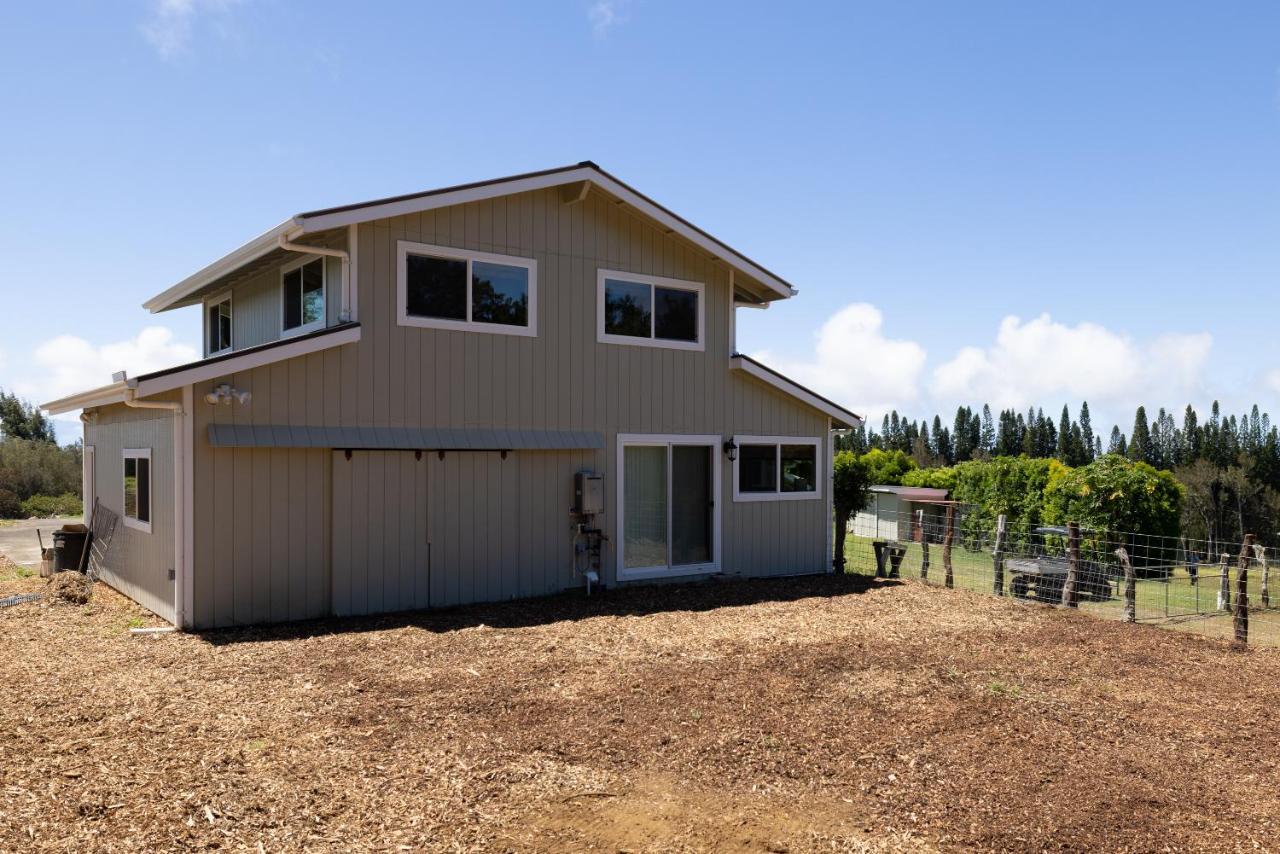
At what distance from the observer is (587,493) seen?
11.2 m

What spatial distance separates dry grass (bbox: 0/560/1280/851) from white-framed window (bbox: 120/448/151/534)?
1473 millimetres

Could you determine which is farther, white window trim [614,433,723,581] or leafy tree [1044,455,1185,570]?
leafy tree [1044,455,1185,570]

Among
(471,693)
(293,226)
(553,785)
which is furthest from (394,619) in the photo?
(553,785)

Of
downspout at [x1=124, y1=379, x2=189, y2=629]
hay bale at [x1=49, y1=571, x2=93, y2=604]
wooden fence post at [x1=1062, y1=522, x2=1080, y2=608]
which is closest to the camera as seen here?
downspout at [x1=124, y1=379, x2=189, y2=629]

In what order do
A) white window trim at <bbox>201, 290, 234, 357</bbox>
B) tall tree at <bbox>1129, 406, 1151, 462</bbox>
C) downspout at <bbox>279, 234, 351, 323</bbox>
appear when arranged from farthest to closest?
1. tall tree at <bbox>1129, 406, 1151, 462</bbox>
2. white window trim at <bbox>201, 290, 234, 357</bbox>
3. downspout at <bbox>279, 234, 351, 323</bbox>

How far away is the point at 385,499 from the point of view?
10.0 metres

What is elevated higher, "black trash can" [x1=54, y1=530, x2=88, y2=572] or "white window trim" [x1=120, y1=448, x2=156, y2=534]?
"white window trim" [x1=120, y1=448, x2=156, y2=534]

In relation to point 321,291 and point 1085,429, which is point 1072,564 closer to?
point 321,291

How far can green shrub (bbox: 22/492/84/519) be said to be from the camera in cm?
2462

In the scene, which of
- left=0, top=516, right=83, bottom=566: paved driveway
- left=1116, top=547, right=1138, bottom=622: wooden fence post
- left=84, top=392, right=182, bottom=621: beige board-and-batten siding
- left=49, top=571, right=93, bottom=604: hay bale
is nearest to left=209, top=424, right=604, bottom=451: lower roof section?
left=84, top=392, right=182, bottom=621: beige board-and-batten siding

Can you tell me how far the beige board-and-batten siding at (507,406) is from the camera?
9.22m

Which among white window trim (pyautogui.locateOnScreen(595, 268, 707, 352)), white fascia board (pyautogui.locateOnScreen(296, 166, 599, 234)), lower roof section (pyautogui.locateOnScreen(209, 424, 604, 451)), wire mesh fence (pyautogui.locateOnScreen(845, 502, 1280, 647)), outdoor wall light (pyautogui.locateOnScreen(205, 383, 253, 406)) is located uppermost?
white fascia board (pyautogui.locateOnScreen(296, 166, 599, 234))

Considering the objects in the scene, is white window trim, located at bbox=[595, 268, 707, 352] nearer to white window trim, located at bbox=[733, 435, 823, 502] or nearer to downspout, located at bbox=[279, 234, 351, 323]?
white window trim, located at bbox=[733, 435, 823, 502]

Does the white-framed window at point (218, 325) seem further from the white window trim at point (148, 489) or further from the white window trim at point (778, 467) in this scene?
the white window trim at point (778, 467)
